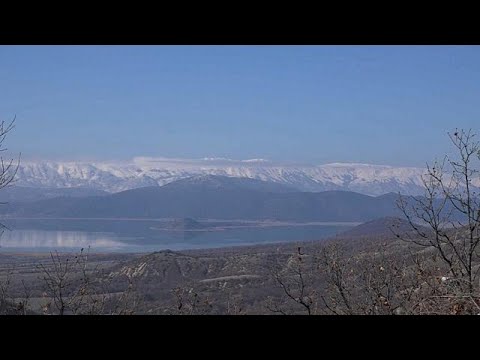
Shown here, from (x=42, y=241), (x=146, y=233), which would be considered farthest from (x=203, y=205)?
(x=42, y=241)

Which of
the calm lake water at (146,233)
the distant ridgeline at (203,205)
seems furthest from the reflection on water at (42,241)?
the distant ridgeline at (203,205)

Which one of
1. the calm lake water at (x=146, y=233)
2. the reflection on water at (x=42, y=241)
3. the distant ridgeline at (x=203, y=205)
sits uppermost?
the distant ridgeline at (x=203, y=205)

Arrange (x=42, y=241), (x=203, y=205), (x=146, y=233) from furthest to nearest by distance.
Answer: (x=203, y=205), (x=146, y=233), (x=42, y=241)

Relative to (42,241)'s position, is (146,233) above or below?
above

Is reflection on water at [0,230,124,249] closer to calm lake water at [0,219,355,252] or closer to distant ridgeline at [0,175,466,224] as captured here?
calm lake water at [0,219,355,252]

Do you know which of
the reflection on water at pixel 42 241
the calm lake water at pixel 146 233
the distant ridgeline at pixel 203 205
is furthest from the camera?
the distant ridgeline at pixel 203 205

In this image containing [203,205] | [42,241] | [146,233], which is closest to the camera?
[42,241]

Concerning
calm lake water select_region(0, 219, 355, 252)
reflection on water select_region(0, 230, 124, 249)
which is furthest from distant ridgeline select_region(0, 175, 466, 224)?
reflection on water select_region(0, 230, 124, 249)

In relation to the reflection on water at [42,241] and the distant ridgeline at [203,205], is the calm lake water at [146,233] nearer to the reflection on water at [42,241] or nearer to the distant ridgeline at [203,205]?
the reflection on water at [42,241]

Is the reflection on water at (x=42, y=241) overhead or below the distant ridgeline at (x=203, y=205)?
below

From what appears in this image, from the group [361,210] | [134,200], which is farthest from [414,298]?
[134,200]

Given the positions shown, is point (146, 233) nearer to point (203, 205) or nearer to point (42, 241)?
point (42, 241)
